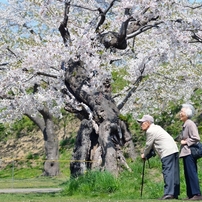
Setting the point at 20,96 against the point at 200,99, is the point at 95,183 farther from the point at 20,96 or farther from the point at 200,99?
the point at 200,99

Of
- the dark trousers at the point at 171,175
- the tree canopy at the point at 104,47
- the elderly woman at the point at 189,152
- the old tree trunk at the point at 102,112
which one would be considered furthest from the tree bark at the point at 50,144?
the elderly woman at the point at 189,152

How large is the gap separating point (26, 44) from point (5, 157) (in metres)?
14.7

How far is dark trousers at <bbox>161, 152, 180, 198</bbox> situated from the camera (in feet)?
37.6

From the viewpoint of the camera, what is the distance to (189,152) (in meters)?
11.4

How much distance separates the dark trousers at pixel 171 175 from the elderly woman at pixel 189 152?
0.64 ft

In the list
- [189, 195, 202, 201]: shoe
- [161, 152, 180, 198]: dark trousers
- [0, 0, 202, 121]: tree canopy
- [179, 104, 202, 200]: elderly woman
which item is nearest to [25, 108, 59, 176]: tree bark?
[0, 0, 202, 121]: tree canopy

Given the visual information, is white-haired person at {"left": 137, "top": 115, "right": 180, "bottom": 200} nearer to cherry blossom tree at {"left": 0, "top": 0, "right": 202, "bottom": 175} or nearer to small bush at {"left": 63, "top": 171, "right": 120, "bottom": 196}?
small bush at {"left": 63, "top": 171, "right": 120, "bottom": 196}

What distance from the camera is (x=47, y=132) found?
3122 cm

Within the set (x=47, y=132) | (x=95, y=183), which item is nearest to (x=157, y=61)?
(x=95, y=183)

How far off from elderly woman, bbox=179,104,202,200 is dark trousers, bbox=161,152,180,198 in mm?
197

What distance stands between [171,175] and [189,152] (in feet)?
1.84

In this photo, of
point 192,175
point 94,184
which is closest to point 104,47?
point 94,184

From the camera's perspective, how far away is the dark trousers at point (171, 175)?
11.4 meters

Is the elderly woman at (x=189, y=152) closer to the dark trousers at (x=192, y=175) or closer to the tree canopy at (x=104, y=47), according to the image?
the dark trousers at (x=192, y=175)
